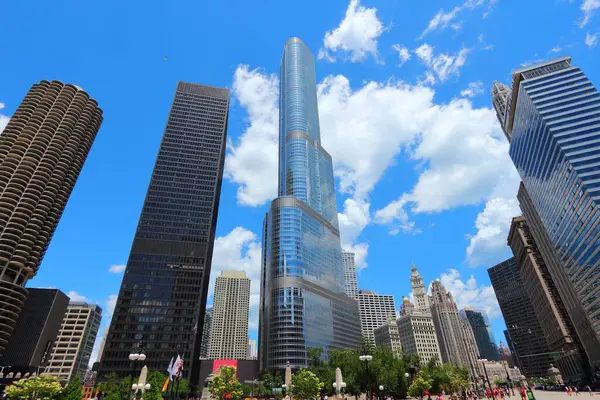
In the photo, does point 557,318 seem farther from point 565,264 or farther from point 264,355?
point 264,355

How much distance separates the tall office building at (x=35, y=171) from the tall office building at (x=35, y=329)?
23.4 metres

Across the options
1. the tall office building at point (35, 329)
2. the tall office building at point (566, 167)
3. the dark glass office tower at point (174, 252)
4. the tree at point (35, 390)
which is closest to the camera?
the tree at point (35, 390)

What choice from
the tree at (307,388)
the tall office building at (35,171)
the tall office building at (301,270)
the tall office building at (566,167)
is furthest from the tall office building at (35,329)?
the tall office building at (566,167)

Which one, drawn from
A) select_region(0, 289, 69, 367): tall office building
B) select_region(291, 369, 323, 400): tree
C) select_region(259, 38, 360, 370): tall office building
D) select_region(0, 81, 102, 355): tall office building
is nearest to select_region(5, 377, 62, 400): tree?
select_region(291, 369, 323, 400): tree

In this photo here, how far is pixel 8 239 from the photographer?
9450 cm

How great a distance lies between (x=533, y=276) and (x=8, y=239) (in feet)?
617

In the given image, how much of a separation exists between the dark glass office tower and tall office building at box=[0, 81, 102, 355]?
31.9 meters

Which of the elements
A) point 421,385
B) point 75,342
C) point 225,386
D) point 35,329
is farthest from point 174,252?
point 421,385

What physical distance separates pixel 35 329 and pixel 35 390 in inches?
3810

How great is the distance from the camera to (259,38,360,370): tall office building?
132 metres

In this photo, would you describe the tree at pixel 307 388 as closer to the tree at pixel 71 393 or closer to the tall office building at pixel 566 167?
the tree at pixel 71 393

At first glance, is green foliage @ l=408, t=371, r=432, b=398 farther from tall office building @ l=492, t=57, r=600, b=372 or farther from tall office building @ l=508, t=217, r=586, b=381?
tall office building @ l=508, t=217, r=586, b=381

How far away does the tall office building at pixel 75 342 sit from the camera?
543 feet

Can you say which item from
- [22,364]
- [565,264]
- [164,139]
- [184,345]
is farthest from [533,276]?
[22,364]
